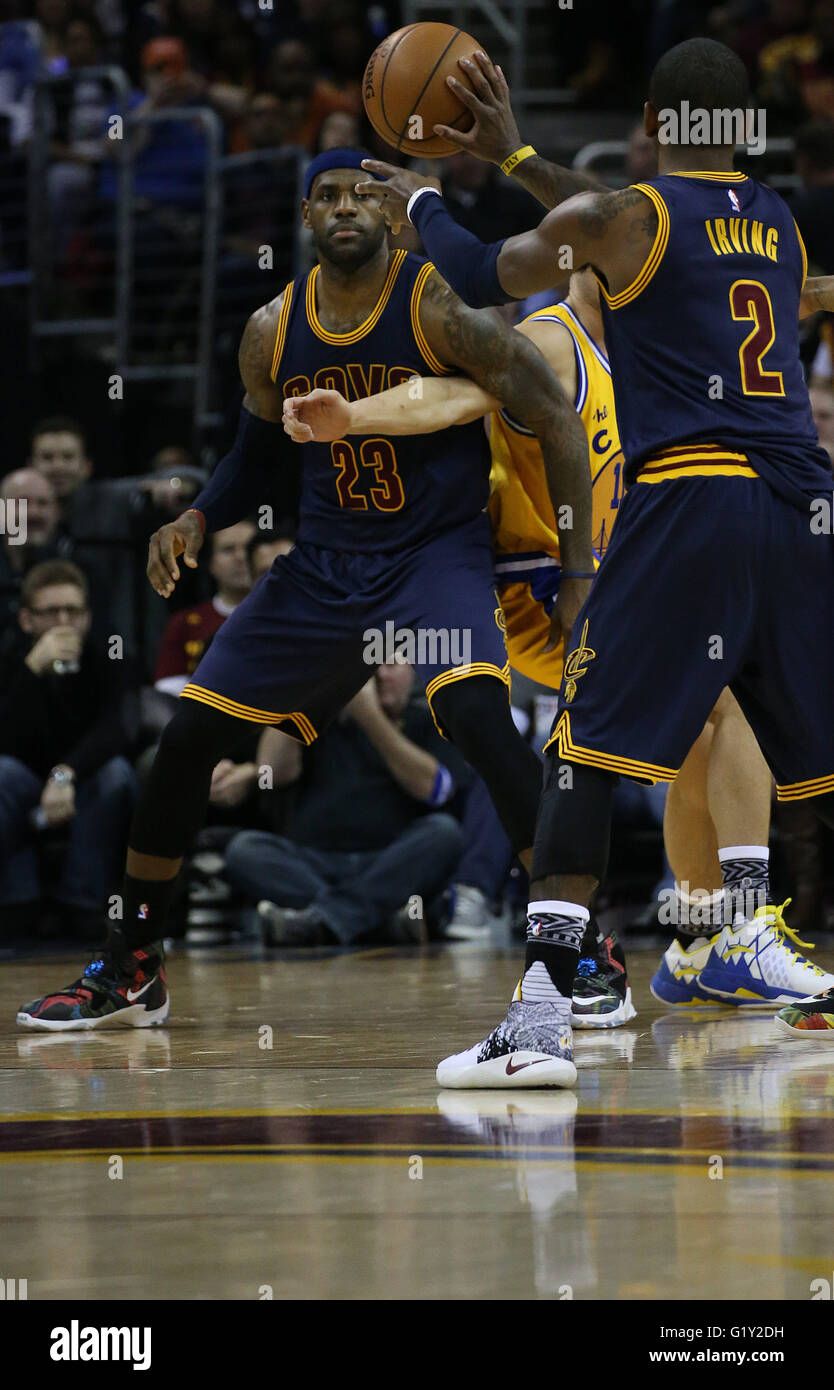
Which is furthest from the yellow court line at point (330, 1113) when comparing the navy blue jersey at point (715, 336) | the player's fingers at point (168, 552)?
the player's fingers at point (168, 552)

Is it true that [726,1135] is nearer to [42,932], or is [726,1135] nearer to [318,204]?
[318,204]

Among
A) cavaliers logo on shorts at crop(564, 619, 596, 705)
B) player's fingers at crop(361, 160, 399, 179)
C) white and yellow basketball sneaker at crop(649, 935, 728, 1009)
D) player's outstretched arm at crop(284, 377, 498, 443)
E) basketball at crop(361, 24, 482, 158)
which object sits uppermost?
basketball at crop(361, 24, 482, 158)

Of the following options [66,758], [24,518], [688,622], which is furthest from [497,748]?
[24,518]

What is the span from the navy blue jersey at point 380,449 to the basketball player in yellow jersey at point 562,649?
6.7 inches

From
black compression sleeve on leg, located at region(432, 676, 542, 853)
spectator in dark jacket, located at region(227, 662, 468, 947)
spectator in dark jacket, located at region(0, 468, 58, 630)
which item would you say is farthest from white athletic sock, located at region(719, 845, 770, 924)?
spectator in dark jacket, located at region(0, 468, 58, 630)

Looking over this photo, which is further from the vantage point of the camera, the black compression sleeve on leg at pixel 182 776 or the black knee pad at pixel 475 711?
the black compression sleeve on leg at pixel 182 776

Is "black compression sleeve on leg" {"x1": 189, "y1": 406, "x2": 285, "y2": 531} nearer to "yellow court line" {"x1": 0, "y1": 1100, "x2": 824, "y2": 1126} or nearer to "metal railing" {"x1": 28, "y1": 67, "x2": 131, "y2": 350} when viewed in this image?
"yellow court line" {"x1": 0, "y1": 1100, "x2": 824, "y2": 1126}

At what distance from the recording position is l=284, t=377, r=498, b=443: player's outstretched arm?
4043 mm

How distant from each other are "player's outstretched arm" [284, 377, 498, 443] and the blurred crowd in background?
3.94 ft

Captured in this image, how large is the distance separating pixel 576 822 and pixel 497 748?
0.77m

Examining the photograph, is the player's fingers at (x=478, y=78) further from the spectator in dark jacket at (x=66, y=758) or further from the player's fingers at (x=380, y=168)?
the spectator in dark jacket at (x=66, y=758)

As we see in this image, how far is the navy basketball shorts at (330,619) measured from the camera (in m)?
4.56

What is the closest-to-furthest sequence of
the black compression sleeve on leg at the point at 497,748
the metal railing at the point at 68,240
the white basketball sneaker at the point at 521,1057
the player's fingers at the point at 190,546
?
the white basketball sneaker at the point at 521,1057 → the black compression sleeve on leg at the point at 497,748 → the player's fingers at the point at 190,546 → the metal railing at the point at 68,240
